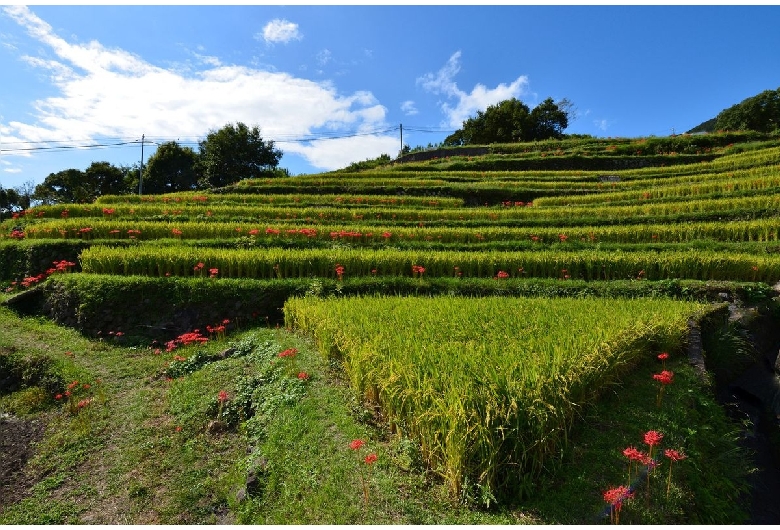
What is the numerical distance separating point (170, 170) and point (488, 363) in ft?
147

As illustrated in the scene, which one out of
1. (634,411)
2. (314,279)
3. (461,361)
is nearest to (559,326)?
(634,411)

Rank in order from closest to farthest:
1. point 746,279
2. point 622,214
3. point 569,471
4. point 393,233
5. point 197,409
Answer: point 569,471, point 197,409, point 746,279, point 393,233, point 622,214

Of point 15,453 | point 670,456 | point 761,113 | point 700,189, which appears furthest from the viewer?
point 761,113

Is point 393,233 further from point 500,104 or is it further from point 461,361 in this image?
point 500,104

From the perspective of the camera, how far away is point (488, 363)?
165 inches

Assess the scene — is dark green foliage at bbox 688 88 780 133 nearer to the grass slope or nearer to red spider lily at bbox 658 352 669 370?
red spider lily at bbox 658 352 669 370

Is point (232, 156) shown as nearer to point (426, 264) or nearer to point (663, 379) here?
point (426, 264)

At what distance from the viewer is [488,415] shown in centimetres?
314

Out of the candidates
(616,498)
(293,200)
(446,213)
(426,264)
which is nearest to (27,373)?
(426,264)

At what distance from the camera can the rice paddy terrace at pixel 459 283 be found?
3570 mm

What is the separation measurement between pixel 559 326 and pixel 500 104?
4302 centimetres

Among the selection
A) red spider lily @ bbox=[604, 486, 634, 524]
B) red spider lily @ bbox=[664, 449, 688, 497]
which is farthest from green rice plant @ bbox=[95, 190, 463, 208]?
red spider lily @ bbox=[604, 486, 634, 524]

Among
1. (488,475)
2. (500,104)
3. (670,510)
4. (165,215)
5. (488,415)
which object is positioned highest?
(500,104)

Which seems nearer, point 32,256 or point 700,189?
point 32,256
